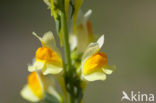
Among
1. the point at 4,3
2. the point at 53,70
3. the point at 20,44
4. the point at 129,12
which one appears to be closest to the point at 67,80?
the point at 53,70

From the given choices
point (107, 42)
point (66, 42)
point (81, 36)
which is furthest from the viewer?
point (107, 42)

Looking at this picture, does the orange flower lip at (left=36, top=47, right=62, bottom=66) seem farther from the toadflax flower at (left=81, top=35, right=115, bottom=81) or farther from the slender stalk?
the toadflax flower at (left=81, top=35, right=115, bottom=81)

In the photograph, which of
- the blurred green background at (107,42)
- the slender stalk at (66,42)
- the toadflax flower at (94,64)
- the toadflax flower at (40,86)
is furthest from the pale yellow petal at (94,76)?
the blurred green background at (107,42)

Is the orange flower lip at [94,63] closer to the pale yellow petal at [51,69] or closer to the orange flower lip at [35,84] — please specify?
the pale yellow petal at [51,69]

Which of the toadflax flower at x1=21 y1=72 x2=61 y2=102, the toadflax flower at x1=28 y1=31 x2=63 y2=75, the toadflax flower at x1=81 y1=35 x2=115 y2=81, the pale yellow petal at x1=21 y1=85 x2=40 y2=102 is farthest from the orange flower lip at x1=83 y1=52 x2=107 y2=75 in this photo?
the pale yellow petal at x1=21 y1=85 x2=40 y2=102

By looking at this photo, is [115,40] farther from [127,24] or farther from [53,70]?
[53,70]

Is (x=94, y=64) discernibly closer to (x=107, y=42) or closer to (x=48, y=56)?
(x=48, y=56)

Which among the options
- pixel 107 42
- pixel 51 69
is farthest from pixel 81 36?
pixel 107 42
